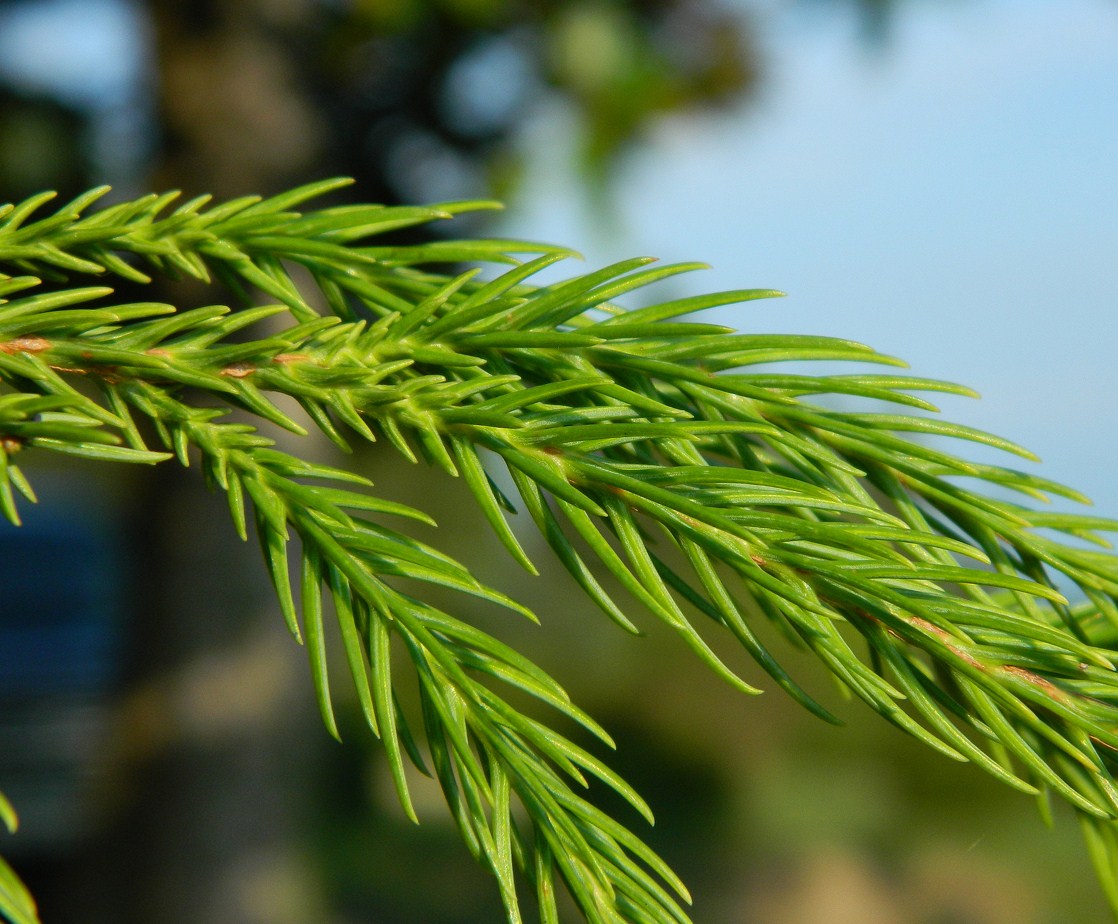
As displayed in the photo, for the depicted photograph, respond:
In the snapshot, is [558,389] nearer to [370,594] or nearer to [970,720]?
[370,594]

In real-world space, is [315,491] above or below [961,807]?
above

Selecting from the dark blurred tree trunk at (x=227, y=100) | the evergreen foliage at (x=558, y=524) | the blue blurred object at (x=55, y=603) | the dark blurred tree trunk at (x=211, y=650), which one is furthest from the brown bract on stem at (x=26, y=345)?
the blue blurred object at (x=55, y=603)

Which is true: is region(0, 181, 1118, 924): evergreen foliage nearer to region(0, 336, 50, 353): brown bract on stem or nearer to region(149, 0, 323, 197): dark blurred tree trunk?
region(0, 336, 50, 353): brown bract on stem

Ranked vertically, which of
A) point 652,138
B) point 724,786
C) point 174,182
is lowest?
point 724,786

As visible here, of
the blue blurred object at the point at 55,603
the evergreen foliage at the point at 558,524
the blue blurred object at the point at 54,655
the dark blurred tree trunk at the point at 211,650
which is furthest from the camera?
the blue blurred object at the point at 55,603

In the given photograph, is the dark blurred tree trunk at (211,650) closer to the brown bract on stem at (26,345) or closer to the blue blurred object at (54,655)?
the blue blurred object at (54,655)

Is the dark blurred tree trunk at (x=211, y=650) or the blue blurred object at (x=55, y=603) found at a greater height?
the dark blurred tree trunk at (x=211, y=650)

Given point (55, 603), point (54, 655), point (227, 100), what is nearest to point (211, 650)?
point (227, 100)

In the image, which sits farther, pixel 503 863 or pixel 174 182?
pixel 174 182

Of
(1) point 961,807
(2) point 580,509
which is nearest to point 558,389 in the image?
(2) point 580,509

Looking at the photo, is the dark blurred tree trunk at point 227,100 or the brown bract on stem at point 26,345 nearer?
the brown bract on stem at point 26,345

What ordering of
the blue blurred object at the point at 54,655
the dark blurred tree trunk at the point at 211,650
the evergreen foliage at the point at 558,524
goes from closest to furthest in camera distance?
the evergreen foliage at the point at 558,524, the dark blurred tree trunk at the point at 211,650, the blue blurred object at the point at 54,655
